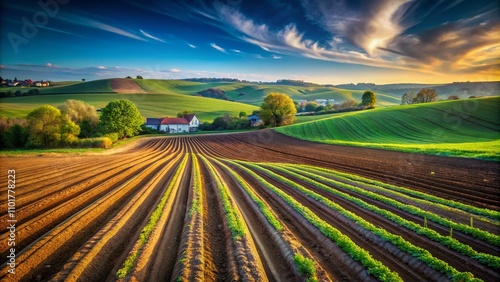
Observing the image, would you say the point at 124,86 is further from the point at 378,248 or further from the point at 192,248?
the point at 378,248

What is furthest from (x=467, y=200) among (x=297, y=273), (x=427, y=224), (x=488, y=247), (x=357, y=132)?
(x=357, y=132)

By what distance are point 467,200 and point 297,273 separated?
1195 centimetres

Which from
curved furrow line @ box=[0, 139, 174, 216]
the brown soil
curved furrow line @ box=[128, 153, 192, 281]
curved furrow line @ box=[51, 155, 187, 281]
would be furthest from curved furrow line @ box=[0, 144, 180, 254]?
the brown soil

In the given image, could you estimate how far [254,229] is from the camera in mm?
10070

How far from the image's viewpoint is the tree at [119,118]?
5712 cm

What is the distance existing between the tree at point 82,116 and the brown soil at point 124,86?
94447 mm

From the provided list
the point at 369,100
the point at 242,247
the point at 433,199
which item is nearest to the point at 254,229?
the point at 242,247

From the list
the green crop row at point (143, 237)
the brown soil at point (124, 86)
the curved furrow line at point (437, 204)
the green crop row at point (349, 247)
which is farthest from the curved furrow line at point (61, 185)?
the brown soil at point (124, 86)

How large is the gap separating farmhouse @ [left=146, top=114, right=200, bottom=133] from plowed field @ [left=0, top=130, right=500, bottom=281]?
81446mm

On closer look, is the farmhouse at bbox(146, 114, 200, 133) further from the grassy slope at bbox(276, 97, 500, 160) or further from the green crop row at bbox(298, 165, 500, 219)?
the green crop row at bbox(298, 165, 500, 219)

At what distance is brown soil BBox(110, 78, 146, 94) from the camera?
15162 centimetres

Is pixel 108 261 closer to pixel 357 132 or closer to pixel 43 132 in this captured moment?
pixel 43 132

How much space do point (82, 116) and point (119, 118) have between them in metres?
9.40

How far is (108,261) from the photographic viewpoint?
7.61m
